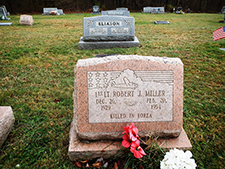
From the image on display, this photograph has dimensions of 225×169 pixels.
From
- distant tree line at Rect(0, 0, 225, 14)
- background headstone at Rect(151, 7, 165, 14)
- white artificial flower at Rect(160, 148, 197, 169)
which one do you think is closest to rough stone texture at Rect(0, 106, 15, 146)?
white artificial flower at Rect(160, 148, 197, 169)

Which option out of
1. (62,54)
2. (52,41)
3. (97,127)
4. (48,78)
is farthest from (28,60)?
(97,127)

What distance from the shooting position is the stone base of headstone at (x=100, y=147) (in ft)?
6.88

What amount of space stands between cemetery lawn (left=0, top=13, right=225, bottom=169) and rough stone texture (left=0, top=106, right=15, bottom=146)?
84mm

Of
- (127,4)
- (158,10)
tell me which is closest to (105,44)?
(158,10)

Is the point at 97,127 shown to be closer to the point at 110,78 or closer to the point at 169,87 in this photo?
the point at 110,78

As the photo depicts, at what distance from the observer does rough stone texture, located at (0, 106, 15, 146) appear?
2412mm

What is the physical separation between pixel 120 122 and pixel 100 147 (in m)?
0.36

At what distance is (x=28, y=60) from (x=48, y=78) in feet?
4.49

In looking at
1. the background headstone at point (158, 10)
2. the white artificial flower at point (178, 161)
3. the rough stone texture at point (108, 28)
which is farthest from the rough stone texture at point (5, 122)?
the background headstone at point (158, 10)

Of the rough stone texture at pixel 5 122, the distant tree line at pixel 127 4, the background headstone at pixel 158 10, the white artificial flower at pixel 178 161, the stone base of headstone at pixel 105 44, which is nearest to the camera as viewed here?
the white artificial flower at pixel 178 161

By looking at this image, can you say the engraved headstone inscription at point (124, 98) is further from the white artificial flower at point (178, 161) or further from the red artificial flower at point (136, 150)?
the white artificial flower at point (178, 161)

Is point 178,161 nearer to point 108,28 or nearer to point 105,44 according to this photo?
point 105,44

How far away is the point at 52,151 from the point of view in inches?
92.6

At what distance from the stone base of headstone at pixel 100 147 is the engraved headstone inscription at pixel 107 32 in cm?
441
